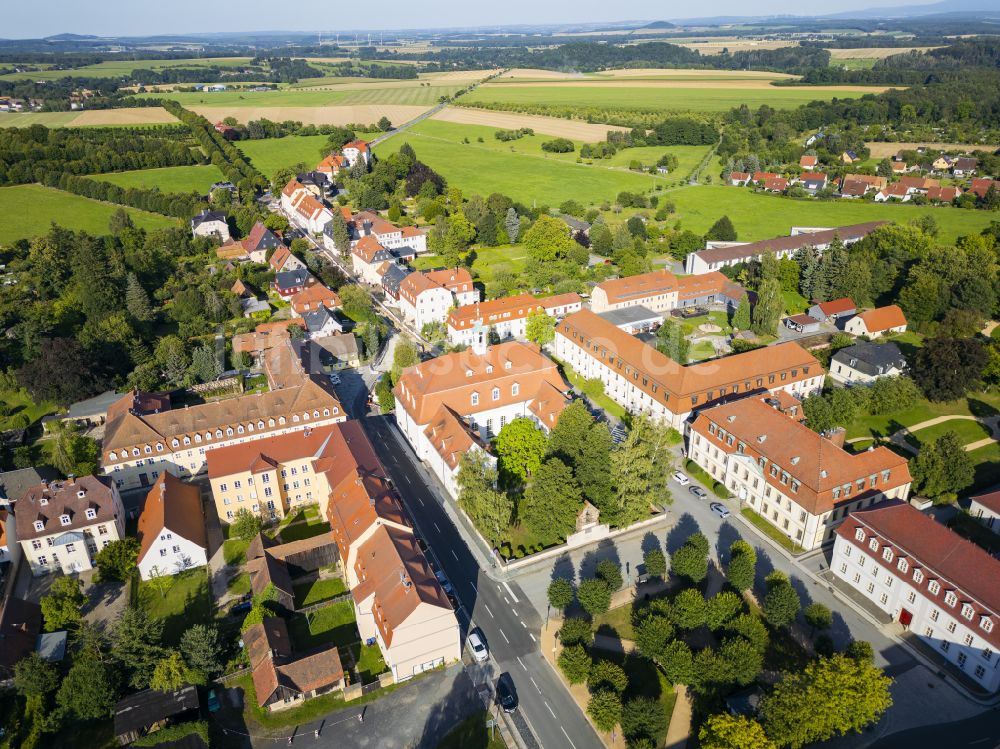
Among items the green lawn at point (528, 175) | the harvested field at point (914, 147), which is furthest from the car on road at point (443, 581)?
the harvested field at point (914, 147)

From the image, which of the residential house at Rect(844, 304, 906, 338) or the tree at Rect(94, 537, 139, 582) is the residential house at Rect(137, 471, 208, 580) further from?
Answer: the residential house at Rect(844, 304, 906, 338)

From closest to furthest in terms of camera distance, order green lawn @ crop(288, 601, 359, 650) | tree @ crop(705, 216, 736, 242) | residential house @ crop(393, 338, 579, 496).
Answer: green lawn @ crop(288, 601, 359, 650) < residential house @ crop(393, 338, 579, 496) < tree @ crop(705, 216, 736, 242)

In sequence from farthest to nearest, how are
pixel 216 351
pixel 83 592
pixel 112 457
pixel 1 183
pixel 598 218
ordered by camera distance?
1. pixel 1 183
2. pixel 598 218
3. pixel 216 351
4. pixel 112 457
5. pixel 83 592

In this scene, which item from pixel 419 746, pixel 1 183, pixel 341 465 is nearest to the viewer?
pixel 419 746

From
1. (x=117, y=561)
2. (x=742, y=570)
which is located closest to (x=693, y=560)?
(x=742, y=570)

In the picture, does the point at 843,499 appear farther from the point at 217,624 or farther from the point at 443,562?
the point at 217,624

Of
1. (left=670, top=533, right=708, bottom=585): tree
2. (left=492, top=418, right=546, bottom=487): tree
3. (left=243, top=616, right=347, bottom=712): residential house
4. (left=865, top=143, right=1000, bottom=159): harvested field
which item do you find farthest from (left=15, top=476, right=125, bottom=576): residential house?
(left=865, top=143, right=1000, bottom=159): harvested field

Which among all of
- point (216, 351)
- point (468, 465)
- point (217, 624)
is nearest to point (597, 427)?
point (468, 465)
